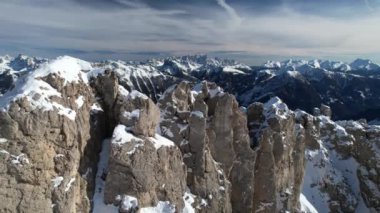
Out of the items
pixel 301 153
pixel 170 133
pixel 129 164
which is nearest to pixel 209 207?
pixel 170 133

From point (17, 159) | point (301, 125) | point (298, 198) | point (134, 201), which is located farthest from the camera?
point (301, 125)

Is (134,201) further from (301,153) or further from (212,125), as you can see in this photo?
(301,153)

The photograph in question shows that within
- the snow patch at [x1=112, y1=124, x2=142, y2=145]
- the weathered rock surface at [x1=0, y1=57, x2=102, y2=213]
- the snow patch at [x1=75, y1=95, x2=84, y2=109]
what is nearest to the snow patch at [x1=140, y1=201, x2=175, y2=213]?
the weathered rock surface at [x1=0, y1=57, x2=102, y2=213]

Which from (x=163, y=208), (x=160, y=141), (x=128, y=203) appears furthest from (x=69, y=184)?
(x=160, y=141)

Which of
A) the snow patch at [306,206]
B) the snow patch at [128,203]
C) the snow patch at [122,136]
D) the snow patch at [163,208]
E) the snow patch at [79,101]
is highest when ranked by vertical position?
the snow patch at [79,101]

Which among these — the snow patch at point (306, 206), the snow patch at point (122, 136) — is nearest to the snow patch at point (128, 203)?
the snow patch at point (122, 136)

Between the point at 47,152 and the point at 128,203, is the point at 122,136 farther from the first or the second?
the point at 47,152

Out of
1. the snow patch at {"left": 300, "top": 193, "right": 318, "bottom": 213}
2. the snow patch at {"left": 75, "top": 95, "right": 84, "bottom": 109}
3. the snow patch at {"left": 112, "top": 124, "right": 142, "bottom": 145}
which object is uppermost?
the snow patch at {"left": 75, "top": 95, "right": 84, "bottom": 109}

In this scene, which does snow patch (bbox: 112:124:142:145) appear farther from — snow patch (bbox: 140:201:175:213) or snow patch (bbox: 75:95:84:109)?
snow patch (bbox: 140:201:175:213)

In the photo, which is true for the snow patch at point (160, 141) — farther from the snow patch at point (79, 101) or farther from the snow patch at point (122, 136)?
the snow patch at point (79, 101)
